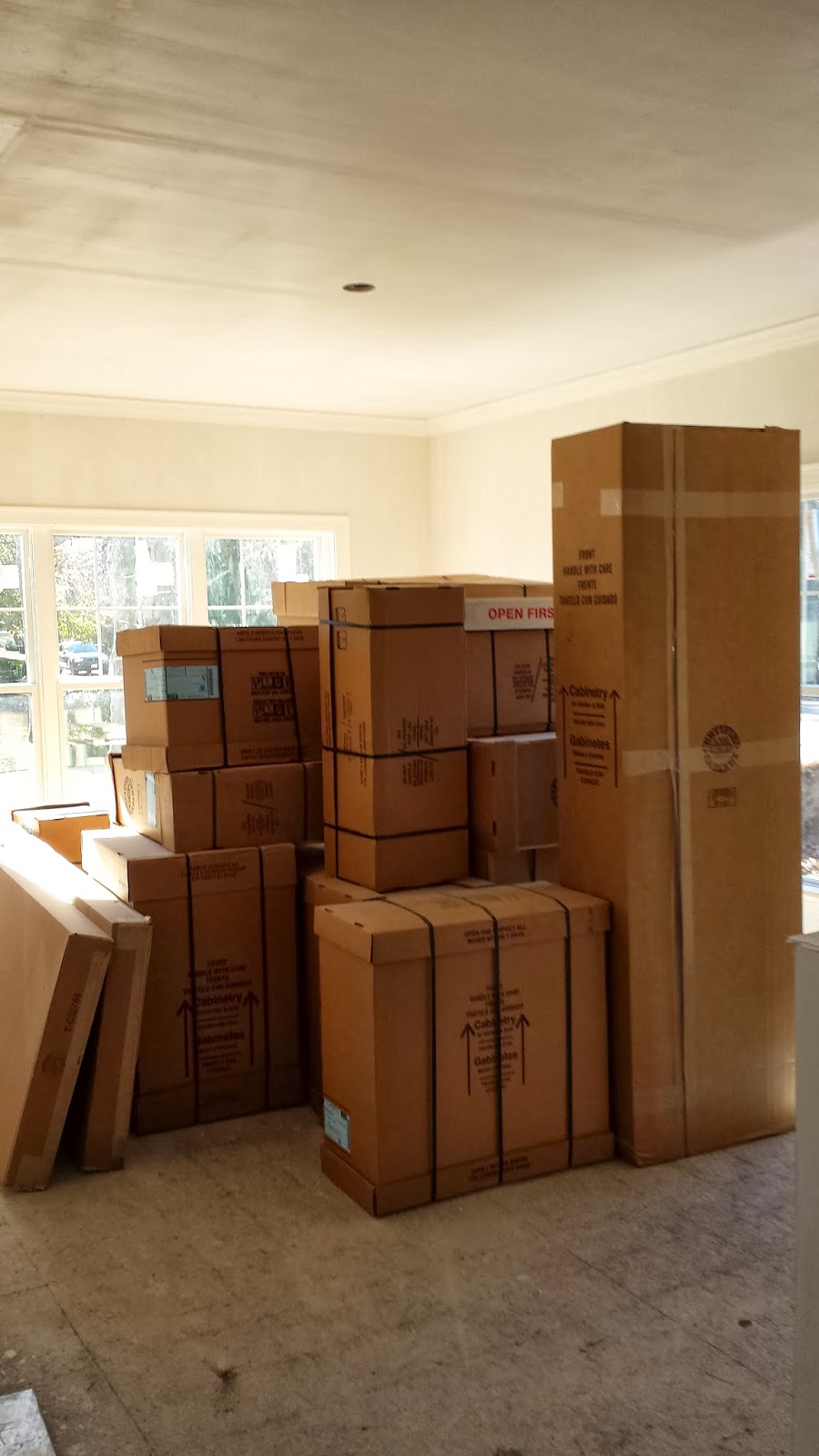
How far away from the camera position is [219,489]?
263 inches

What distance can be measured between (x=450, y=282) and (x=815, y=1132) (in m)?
3.37

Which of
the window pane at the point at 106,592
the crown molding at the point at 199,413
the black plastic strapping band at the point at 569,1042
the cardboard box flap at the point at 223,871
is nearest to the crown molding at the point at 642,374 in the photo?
the crown molding at the point at 199,413

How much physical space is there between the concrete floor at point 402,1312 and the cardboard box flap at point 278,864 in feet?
2.58

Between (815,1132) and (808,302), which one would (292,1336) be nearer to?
(815,1132)

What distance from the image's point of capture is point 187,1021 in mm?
3426

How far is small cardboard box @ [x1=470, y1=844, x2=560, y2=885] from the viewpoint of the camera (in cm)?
335

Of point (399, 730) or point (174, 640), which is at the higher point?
point (174, 640)

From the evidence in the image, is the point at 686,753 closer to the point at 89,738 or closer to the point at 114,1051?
the point at 114,1051

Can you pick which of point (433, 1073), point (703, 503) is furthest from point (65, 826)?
point (703, 503)

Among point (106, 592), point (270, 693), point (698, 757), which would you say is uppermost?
point (106, 592)

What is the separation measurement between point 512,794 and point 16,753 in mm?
3761

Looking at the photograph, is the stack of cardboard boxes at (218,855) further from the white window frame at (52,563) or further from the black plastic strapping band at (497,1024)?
the white window frame at (52,563)

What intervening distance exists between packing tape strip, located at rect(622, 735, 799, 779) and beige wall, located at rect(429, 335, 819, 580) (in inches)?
83.3

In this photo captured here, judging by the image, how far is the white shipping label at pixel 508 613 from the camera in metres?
3.66
